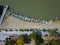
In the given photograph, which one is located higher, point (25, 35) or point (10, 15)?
point (10, 15)

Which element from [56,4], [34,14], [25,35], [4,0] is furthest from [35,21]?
[4,0]

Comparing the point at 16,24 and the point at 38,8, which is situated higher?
the point at 38,8

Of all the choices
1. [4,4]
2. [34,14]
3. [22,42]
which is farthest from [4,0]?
[22,42]

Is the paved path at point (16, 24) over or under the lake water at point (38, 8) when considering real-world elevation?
under

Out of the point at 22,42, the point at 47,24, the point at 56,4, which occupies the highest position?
the point at 56,4

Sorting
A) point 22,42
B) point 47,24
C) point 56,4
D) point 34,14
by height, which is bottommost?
point 22,42

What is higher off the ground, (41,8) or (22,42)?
(41,8)

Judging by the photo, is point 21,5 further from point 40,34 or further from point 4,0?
point 40,34

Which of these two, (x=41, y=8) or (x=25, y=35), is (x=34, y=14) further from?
(x=25, y=35)

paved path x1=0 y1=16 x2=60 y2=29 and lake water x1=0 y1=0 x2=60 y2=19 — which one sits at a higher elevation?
lake water x1=0 y1=0 x2=60 y2=19
